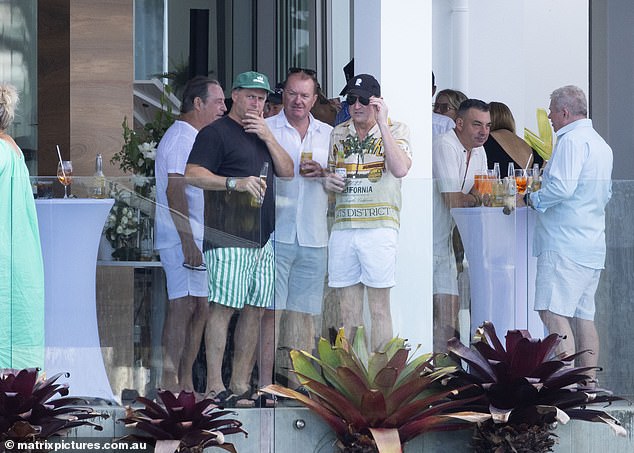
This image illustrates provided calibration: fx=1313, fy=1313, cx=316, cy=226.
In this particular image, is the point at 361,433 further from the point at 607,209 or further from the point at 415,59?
the point at 415,59

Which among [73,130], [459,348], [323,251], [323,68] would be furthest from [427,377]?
[323,68]

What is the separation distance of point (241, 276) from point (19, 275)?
108 cm

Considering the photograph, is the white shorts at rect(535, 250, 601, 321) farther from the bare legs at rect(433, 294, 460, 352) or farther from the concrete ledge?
the concrete ledge

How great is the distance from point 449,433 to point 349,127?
1.67 meters

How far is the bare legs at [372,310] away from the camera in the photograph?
6539 millimetres

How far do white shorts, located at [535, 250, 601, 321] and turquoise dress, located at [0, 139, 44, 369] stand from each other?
2.52 metres

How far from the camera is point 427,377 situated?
625 centimetres

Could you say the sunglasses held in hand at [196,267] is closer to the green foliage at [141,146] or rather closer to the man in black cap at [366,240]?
the man in black cap at [366,240]

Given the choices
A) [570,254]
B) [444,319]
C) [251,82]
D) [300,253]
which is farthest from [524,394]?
[251,82]

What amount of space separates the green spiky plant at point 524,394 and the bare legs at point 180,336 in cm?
128

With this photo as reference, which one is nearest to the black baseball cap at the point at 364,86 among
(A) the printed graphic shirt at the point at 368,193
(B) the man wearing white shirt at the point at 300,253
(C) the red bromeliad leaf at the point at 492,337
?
(A) the printed graphic shirt at the point at 368,193

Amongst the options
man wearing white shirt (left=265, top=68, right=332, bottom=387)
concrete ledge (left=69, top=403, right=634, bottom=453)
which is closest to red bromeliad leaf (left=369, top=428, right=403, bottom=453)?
concrete ledge (left=69, top=403, right=634, bottom=453)

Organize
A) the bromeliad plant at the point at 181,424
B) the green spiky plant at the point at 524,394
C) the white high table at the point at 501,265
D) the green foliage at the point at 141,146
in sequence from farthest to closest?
1. the green foliage at the point at 141,146
2. the white high table at the point at 501,265
3. the green spiky plant at the point at 524,394
4. the bromeliad plant at the point at 181,424

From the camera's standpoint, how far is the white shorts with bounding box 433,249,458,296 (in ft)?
21.8
